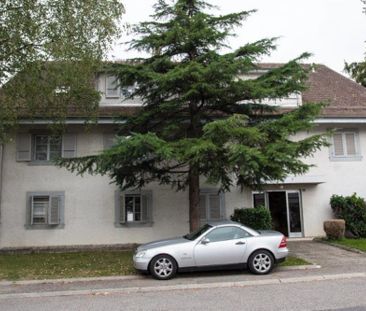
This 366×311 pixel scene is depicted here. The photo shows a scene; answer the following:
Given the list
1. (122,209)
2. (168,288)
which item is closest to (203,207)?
(122,209)

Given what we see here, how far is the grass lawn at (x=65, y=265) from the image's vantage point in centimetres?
1068

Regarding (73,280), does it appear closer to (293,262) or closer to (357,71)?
(293,262)

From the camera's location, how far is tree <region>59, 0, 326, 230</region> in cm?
1066

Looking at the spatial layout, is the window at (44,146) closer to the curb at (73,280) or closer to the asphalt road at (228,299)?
the curb at (73,280)

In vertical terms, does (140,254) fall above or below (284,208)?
below

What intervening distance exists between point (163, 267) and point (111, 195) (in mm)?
7465

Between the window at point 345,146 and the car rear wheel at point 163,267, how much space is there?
10871mm

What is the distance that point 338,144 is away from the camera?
1769 cm

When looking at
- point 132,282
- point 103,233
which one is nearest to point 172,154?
point 132,282

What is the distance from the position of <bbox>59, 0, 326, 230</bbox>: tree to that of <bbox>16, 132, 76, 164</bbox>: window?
3998 millimetres

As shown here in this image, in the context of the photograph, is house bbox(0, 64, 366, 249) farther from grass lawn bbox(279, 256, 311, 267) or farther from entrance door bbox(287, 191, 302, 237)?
grass lawn bbox(279, 256, 311, 267)

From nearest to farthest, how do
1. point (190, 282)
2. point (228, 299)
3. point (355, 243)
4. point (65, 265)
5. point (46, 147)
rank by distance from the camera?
point (228, 299)
point (190, 282)
point (65, 265)
point (355, 243)
point (46, 147)

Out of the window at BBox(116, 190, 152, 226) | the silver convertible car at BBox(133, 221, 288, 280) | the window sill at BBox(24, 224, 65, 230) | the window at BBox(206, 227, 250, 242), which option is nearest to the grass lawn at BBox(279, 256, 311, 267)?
the silver convertible car at BBox(133, 221, 288, 280)

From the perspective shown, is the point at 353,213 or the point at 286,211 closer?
the point at 353,213
